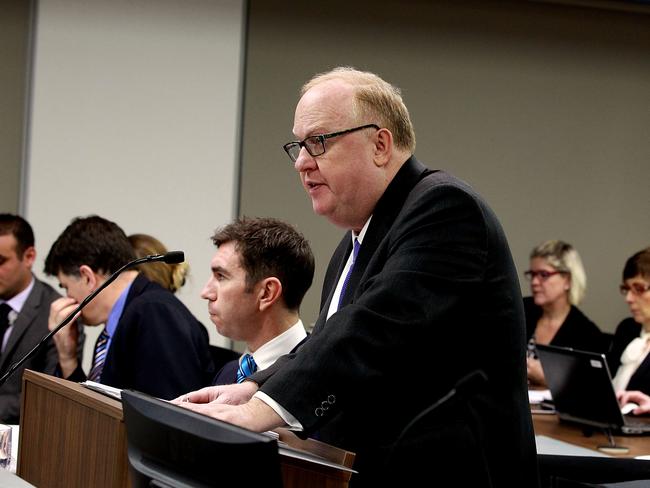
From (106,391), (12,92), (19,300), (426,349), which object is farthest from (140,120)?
(426,349)

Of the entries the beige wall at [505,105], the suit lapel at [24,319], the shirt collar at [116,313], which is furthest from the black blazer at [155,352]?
the beige wall at [505,105]

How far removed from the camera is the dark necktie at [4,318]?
451cm

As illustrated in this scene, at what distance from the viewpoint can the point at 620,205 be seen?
7023 millimetres

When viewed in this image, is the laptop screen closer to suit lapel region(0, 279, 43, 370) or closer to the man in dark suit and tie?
the man in dark suit and tie

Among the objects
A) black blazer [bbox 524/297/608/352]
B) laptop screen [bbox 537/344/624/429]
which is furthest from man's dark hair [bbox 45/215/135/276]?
black blazer [bbox 524/297/608/352]

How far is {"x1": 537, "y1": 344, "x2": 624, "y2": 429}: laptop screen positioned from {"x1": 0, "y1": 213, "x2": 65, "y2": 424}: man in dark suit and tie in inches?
80.2

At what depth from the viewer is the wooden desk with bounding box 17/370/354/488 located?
164 centimetres

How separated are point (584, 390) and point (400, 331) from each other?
225 cm

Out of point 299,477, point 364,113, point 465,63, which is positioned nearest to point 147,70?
point 465,63

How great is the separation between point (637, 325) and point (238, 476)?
4.00 metres

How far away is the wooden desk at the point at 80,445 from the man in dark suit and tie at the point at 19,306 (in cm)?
204

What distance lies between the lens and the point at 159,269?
13.8ft

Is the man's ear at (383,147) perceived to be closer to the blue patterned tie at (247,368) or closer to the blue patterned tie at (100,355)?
the blue patterned tie at (247,368)

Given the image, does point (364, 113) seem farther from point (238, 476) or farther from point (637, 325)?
point (637, 325)
